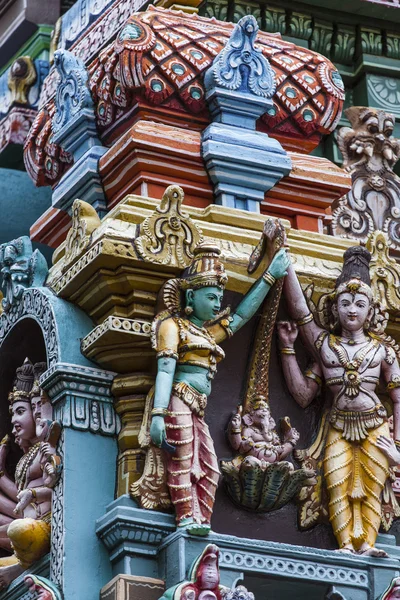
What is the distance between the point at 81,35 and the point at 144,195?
8.22 ft

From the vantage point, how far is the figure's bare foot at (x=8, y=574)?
1013cm

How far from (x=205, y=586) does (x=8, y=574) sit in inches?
57.6

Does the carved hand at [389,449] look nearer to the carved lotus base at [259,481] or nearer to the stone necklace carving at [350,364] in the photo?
the stone necklace carving at [350,364]

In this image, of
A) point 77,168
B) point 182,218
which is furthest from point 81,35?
point 182,218

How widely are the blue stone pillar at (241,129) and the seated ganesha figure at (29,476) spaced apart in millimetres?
1505

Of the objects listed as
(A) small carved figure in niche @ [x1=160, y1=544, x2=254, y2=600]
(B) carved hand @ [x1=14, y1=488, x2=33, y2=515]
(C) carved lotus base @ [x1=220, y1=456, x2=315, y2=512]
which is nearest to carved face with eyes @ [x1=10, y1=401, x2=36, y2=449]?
(B) carved hand @ [x1=14, y1=488, x2=33, y2=515]

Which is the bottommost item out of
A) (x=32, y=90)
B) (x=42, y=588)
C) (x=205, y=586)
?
(x=205, y=586)

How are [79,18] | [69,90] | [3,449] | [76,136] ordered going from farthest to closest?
[79,18] → [69,90] → [76,136] → [3,449]

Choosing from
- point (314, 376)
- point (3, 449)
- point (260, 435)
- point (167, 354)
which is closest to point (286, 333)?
point (314, 376)

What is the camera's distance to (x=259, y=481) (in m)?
9.84

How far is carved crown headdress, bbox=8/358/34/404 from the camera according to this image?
10.4 m

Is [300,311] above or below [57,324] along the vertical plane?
above

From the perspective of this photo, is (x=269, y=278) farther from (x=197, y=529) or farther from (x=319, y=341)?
(x=197, y=529)

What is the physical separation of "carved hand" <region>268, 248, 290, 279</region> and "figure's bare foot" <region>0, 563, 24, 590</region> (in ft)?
6.95
